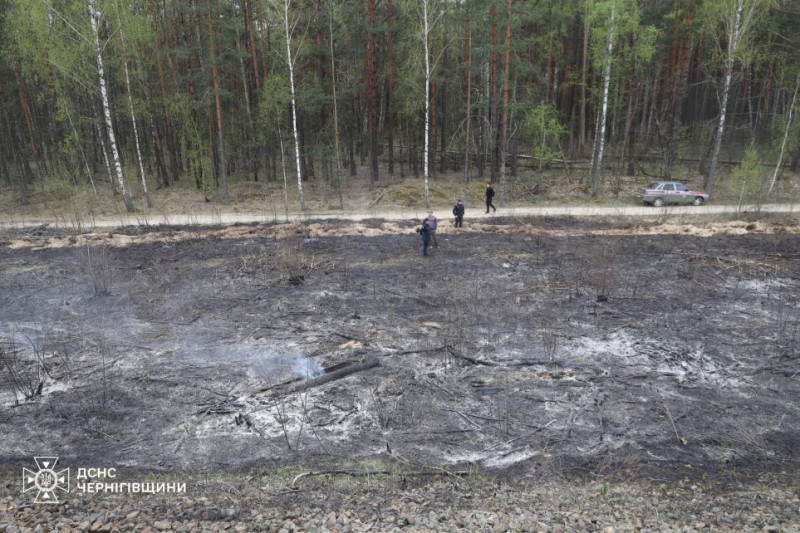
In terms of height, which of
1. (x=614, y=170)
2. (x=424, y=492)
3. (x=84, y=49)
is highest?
(x=84, y=49)

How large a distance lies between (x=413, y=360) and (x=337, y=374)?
145cm

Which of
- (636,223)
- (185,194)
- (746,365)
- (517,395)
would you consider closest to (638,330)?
(746,365)

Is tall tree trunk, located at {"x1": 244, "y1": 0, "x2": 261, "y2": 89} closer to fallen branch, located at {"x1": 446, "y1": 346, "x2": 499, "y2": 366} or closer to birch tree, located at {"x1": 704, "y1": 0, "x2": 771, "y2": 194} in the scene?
fallen branch, located at {"x1": 446, "y1": 346, "x2": 499, "y2": 366}

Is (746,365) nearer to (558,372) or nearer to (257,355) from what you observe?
(558,372)

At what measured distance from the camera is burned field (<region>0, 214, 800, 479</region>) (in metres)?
6.46

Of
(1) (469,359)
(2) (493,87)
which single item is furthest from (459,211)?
(1) (469,359)

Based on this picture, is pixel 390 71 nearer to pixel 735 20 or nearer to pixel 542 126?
pixel 542 126

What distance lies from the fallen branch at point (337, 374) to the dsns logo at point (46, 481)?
3209 mm

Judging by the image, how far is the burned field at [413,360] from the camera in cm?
646

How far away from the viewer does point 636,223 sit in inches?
758

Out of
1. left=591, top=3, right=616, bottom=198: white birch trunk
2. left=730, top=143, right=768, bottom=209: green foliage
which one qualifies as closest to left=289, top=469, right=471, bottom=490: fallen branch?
left=730, top=143, right=768, bottom=209: green foliage

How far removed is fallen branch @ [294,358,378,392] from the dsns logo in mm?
3209

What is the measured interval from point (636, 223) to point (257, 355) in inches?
647

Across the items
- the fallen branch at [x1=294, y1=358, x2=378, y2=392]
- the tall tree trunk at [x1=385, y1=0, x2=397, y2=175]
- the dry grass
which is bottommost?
the fallen branch at [x1=294, y1=358, x2=378, y2=392]
